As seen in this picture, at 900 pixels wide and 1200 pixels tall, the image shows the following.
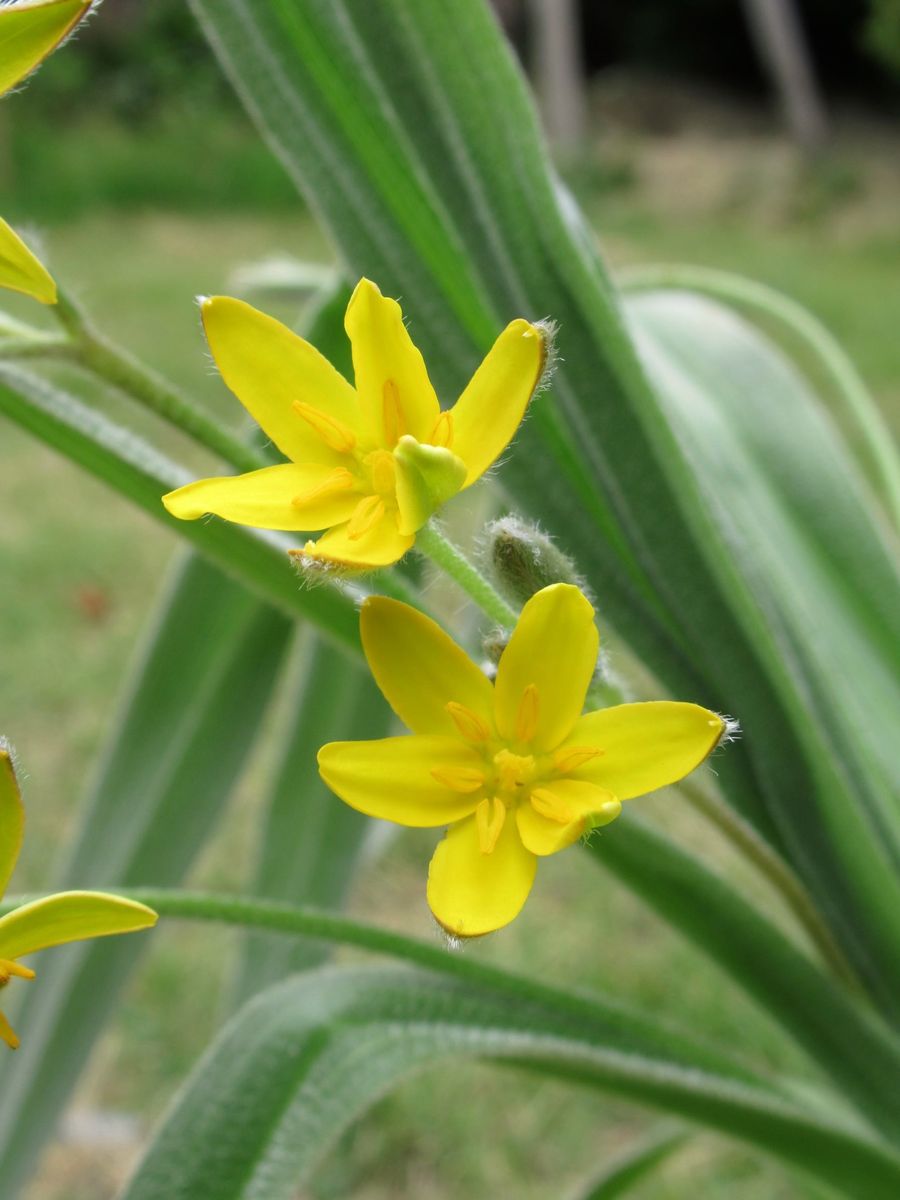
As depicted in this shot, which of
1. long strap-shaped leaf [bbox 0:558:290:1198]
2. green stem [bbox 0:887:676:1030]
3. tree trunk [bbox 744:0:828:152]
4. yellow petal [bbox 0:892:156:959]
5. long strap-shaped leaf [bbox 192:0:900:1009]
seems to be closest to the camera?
yellow petal [bbox 0:892:156:959]

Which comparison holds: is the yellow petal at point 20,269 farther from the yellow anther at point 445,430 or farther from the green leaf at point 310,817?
the green leaf at point 310,817

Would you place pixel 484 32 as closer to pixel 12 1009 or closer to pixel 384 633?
pixel 384 633

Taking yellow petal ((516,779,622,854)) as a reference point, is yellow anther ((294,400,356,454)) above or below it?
above

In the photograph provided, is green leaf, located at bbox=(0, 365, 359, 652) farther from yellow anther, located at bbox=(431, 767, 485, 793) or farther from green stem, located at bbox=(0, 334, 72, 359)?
yellow anther, located at bbox=(431, 767, 485, 793)

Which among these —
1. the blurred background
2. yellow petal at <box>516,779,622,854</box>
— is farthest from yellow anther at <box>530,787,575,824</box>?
the blurred background

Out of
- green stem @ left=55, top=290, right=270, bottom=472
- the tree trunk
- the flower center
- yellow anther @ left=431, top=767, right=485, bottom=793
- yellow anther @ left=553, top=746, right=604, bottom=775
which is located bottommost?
yellow anther @ left=431, top=767, right=485, bottom=793

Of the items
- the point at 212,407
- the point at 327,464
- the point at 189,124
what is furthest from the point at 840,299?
the point at 327,464

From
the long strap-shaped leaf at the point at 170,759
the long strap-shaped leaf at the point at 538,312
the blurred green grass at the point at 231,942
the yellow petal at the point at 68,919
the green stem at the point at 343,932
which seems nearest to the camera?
the yellow petal at the point at 68,919

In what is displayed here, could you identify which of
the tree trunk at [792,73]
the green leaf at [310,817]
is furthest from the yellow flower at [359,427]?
the tree trunk at [792,73]
